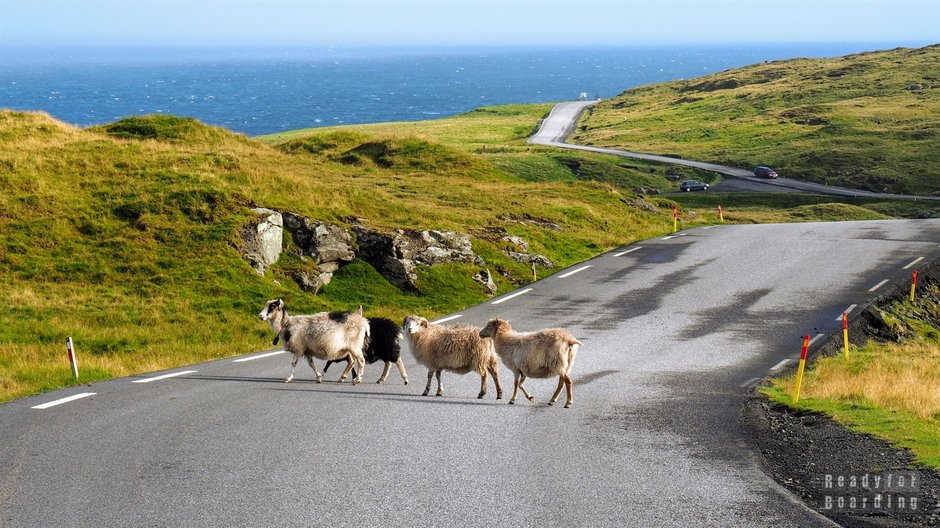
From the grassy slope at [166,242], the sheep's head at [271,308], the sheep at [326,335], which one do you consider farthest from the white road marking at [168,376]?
the sheep at [326,335]

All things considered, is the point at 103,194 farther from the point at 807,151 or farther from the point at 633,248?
the point at 807,151

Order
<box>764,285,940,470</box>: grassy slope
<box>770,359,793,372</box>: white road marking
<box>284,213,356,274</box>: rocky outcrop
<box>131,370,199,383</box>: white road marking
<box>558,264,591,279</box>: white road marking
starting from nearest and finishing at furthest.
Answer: <box>764,285,940,470</box>: grassy slope → <box>131,370,199,383</box>: white road marking → <box>770,359,793,372</box>: white road marking → <box>284,213,356,274</box>: rocky outcrop → <box>558,264,591,279</box>: white road marking

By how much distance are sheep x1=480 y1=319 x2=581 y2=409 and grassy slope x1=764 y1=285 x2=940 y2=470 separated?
16.3 ft

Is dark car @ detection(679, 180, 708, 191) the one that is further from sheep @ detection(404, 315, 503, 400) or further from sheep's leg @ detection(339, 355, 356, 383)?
sheep @ detection(404, 315, 503, 400)

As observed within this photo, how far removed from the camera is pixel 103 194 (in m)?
37.2

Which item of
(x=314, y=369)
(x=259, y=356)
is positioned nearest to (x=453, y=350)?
(x=314, y=369)

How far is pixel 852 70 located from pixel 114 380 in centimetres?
16910

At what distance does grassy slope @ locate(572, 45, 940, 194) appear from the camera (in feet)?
327

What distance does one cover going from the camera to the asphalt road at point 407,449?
12039 millimetres

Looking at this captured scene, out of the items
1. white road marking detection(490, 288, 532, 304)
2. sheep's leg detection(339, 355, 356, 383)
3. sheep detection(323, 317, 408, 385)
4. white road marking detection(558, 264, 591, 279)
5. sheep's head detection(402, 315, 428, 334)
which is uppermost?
sheep's head detection(402, 315, 428, 334)

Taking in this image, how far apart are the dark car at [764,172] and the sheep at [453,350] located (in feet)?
284

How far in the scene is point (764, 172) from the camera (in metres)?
98.8

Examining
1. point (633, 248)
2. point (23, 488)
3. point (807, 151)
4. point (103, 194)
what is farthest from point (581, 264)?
point (807, 151)

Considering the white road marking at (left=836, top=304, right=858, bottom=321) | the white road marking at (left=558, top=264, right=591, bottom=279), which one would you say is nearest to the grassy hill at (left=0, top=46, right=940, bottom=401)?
the white road marking at (left=558, top=264, right=591, bottom=279)
